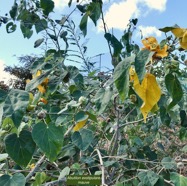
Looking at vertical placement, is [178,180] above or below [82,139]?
below

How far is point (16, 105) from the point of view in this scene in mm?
558

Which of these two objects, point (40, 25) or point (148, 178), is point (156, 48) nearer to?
point (148, 178)

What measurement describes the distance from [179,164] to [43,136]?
0.46 metres

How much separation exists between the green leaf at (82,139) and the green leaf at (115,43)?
0.22 m

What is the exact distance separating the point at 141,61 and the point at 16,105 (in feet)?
0.67

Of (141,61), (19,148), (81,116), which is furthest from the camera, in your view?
(81,116)

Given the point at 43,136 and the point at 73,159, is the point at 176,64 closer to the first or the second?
the point at 43,136

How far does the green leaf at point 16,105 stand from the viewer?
0.55 m

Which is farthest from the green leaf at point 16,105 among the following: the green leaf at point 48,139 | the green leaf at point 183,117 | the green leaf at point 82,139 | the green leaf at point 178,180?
the green leaf at point 183,117

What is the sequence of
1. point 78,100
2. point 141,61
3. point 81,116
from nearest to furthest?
point 141,61, point 81,116, point 78,100

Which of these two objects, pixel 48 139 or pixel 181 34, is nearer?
pixel 181 34

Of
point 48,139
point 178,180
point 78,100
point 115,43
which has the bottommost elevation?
point 178,180

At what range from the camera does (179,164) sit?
962mm

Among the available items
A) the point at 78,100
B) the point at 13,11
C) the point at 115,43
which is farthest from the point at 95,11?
the point at 13,11
